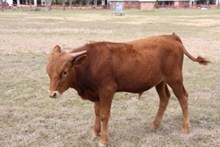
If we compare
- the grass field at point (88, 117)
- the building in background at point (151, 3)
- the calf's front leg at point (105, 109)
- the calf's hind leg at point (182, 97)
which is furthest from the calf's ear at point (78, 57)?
the building in background at point (151, 3)

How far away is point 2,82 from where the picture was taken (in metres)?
9.46

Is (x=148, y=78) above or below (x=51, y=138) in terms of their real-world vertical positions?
above

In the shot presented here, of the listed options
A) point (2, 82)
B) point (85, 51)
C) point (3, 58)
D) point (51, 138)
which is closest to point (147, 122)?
point (51, 138)

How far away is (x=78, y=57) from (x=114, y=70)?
1.99 ft

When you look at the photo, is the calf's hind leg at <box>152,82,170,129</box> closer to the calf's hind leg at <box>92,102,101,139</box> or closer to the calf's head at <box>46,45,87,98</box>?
the calf's hind leg at <box>92,102,101,139</box>

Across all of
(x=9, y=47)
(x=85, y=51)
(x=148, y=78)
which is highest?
(x=85, y=51)

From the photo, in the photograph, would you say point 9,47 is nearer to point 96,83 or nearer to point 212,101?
point 212,101

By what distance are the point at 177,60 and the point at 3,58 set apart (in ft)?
28.1

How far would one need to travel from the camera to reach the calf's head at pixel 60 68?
484cm

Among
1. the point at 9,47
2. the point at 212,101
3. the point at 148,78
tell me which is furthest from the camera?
the point at 9,47

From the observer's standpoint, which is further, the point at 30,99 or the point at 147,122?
the point at 30,99

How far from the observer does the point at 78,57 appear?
194 inches

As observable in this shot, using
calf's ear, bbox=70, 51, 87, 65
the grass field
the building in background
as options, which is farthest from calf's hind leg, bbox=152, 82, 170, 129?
the building in background

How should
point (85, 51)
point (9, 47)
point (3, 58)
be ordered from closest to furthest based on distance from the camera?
point (85, 51)
point (3, 58)
point (9, 47)
